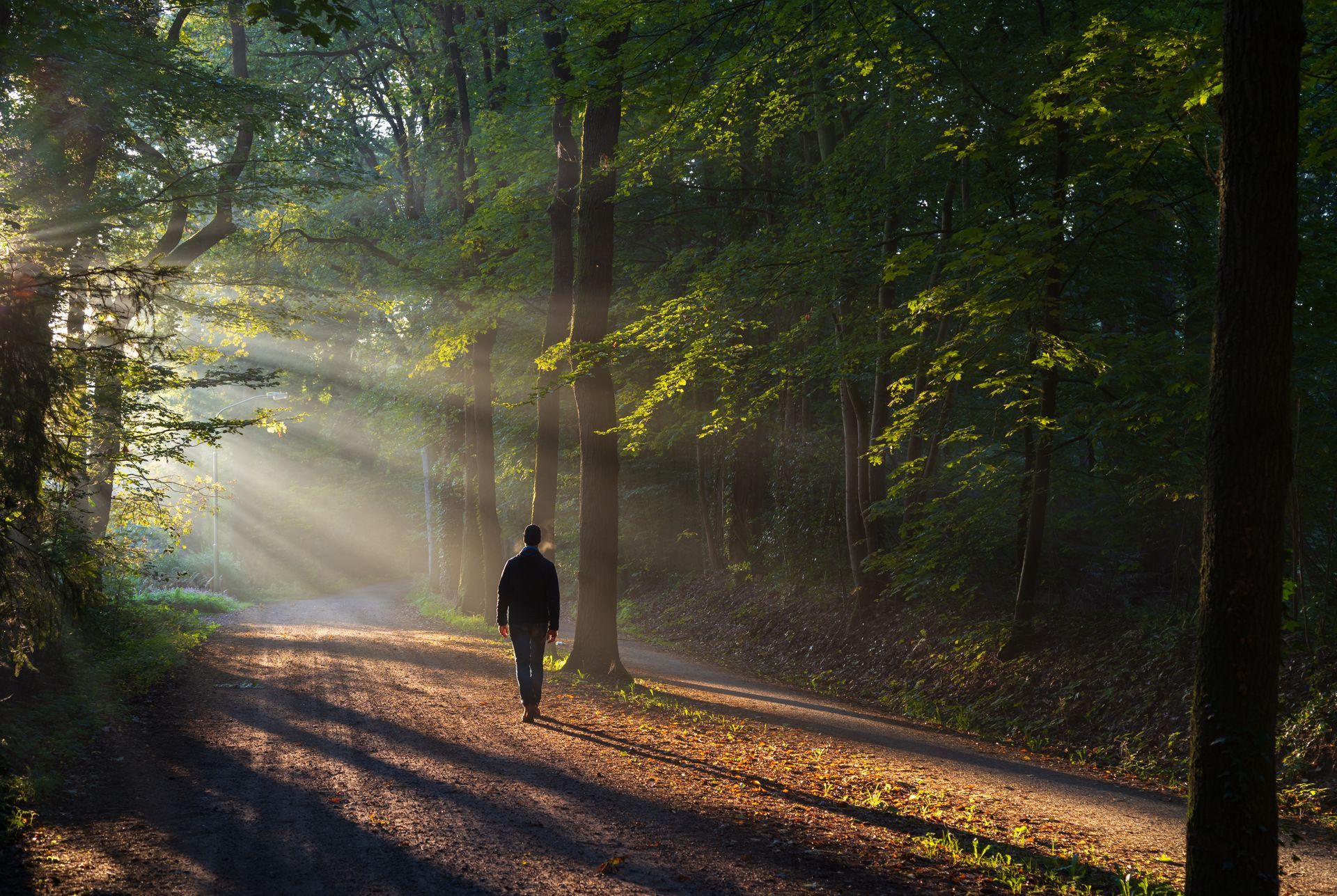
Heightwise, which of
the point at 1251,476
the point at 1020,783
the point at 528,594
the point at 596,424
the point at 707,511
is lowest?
the point at 1020,783

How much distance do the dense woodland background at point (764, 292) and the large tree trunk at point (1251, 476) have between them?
2.02m

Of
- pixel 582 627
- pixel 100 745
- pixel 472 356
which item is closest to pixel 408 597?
pixel 472 356

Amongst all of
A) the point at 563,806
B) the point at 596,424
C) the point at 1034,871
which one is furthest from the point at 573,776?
the point at 596,424

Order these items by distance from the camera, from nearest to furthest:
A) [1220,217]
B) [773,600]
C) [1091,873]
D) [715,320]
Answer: [1220,217] < [1091,873] < [715,320] < [773,600]

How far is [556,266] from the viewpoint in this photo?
17094 millimetres

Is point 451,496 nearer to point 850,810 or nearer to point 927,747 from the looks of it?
point 927,747

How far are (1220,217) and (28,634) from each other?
894cm

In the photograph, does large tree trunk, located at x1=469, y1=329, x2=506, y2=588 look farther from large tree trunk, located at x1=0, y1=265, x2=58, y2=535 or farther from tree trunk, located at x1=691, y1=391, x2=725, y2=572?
large tree trunk, located at x1=0, y1=265, x2=58, y2=535

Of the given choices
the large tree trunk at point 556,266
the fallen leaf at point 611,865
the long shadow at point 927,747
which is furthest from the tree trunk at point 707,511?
the fallen leaf at point 611,865

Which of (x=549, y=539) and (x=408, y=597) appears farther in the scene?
(x=408, y=597)

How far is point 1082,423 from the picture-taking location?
11500mm

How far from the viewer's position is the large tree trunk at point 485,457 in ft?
76.7

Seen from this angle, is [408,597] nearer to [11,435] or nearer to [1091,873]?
[11,435]

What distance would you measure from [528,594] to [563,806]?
3733mm
